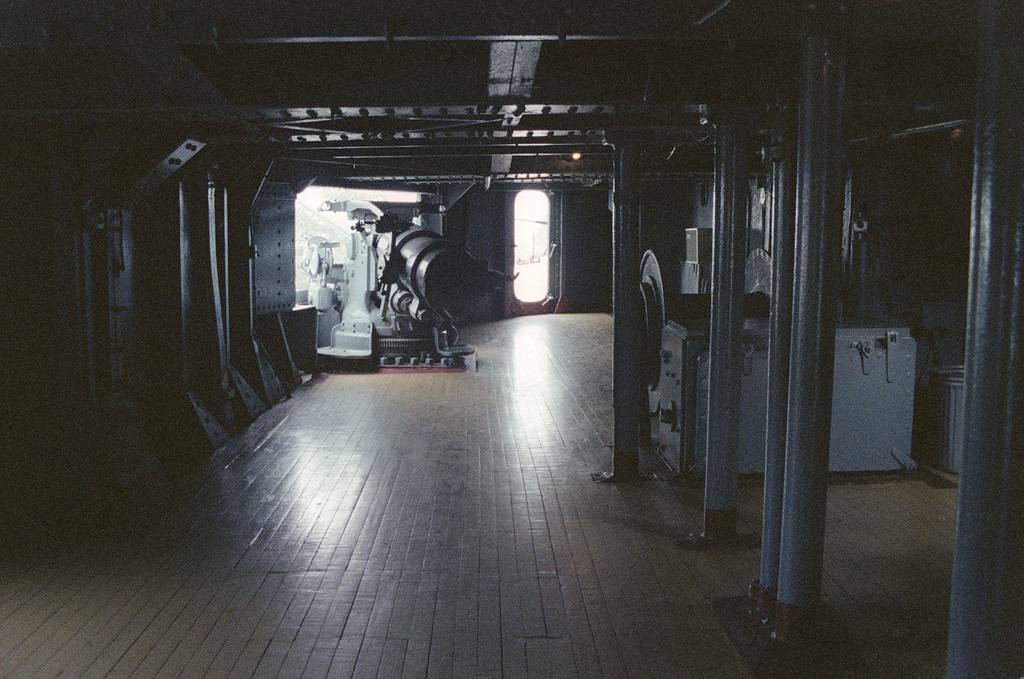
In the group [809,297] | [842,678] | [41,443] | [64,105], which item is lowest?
[842,678]

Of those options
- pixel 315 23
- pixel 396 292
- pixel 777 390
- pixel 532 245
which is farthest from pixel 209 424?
pixel 532 245

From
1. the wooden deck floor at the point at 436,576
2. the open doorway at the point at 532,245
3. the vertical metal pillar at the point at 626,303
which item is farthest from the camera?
the open doorway at the point at 532,245

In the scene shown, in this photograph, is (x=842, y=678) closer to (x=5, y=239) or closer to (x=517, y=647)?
(x=517, y=647)

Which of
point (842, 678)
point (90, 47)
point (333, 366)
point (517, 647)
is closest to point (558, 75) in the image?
point (90, 47)

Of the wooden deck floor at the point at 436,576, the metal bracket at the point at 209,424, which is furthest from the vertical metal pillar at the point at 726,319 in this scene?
the metal bracket at the point at 209,424

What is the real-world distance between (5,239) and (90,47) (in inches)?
92.7

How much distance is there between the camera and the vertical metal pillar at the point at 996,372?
2.19m

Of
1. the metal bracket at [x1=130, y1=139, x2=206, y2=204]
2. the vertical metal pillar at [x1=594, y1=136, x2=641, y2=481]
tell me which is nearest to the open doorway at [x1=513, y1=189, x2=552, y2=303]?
the vertical metal pillar at [x1=594, y1=136, x2=641, y2=481]

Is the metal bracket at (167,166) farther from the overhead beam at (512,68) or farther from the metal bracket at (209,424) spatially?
the overhead beam at (512,68)

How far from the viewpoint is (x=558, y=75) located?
455 cm

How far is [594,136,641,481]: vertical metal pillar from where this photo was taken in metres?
6.21

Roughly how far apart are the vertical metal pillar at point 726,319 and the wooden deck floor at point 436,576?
44 centimetres

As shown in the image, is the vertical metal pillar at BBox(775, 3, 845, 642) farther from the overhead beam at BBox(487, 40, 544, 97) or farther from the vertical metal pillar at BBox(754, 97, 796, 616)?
the overhead beam at BBox(487, 40, 544, 97)

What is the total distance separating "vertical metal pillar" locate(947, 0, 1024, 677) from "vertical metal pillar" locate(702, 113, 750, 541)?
2.65 meters
